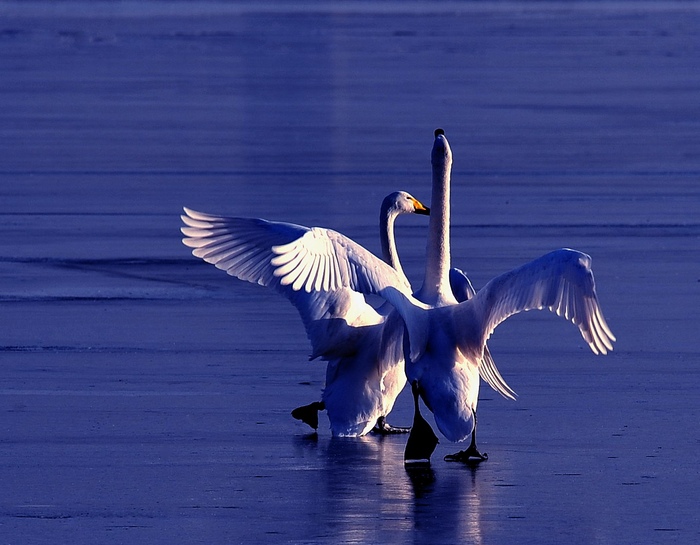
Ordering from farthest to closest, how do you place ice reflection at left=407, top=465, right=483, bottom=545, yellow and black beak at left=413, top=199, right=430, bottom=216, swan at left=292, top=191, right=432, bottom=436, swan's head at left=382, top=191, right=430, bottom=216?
yellow and black beak at left=413, top=199, right=430, bottom=216
swan's head at left=382, top=191, right=430, bottom=216
swan at left=292, top=191, right=432, bottom=436
ice reflection at left=407, top=465, right=483, bottom=545

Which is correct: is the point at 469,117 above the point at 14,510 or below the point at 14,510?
above

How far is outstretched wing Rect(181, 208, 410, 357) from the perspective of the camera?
7480 mm

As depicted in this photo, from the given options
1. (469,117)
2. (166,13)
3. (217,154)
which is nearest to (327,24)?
(166,13)

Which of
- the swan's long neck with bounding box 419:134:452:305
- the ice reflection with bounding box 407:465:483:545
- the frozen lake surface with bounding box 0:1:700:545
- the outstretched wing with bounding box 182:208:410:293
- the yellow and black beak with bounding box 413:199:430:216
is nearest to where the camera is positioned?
the ice reflection with bounding box 407:465:483:545

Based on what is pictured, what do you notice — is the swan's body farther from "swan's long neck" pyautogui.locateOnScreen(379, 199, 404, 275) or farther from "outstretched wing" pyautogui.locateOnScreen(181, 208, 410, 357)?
"swan's long neck" pyautogui.locateOnScreen(379, 199, 404, 275)

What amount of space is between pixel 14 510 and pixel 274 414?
1.98 metres

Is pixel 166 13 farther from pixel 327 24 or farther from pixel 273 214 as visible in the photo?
pixel 273 214

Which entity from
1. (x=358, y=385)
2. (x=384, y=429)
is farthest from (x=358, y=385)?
(x=384, y=429)

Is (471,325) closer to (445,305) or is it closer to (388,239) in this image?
(445,305)

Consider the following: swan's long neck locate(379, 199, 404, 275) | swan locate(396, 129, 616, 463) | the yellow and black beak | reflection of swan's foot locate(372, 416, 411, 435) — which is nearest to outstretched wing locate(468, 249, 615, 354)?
swan locate(396, 129, 616, 463)

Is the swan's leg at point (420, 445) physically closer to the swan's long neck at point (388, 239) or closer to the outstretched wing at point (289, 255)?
the outstretched wing at point (289, 255)

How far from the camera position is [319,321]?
802 centimetres

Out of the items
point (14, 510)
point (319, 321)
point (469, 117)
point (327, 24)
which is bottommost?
point (14, 510)

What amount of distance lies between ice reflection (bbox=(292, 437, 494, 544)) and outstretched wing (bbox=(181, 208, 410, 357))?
55 centimetres
